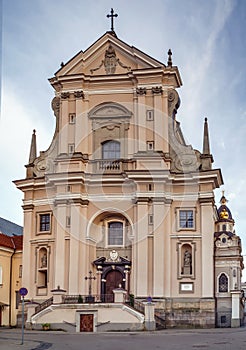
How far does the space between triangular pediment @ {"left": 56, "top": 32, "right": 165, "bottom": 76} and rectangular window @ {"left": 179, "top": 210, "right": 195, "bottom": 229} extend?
1039cm

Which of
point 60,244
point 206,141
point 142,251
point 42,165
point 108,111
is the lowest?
point 142,251

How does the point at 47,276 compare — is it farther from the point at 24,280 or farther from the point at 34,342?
the point at 34,342

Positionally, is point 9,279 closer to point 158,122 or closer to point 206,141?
point 158,122

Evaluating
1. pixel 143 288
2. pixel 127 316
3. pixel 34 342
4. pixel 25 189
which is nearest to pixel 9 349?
pixel 34 342

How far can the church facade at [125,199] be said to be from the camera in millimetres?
42500

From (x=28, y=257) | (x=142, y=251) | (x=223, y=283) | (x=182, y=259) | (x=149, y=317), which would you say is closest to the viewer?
(x=149, y=317)

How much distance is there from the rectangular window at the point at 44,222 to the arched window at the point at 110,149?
556cm

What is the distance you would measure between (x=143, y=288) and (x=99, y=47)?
1678 centimetres

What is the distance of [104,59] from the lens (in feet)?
152

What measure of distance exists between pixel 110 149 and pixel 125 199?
3.79 metres

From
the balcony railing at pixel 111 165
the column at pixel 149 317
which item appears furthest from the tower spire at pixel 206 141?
the column at pixel 149 317

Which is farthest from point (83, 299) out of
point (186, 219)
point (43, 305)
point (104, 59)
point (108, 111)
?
point (104, 59)

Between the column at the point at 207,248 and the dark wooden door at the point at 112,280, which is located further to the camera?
the dark wooden door at the point at 112,280

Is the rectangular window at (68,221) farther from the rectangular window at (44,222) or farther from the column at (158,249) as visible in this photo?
the column at (158,249)
